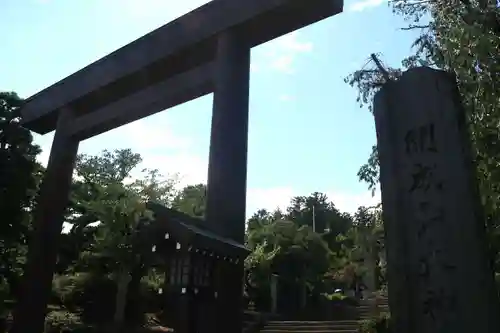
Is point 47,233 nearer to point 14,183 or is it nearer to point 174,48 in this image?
point 14,183

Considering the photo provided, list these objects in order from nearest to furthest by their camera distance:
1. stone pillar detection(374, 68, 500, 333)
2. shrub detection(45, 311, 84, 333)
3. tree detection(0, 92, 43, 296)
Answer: stone pillar detection(374, 68, 500, 333), tree detection(0, 92, 43, 296), shrub detection(45, 311, 84, 333)

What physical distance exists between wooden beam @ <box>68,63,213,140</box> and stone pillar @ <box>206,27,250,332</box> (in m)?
0.55

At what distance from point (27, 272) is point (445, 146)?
7.01 m

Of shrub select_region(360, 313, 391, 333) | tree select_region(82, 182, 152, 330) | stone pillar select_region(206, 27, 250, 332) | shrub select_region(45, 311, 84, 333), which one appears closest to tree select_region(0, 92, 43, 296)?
shrub select_region(45, 311, 84, 333)

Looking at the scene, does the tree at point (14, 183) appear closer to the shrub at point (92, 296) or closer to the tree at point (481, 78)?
the shrub at point (92, 296)

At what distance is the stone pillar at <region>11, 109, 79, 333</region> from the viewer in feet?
23.6

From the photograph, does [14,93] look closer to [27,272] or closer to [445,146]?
[27,272]

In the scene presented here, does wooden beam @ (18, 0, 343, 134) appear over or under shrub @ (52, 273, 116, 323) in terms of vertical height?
over

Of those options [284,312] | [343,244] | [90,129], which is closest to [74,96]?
[90,129]

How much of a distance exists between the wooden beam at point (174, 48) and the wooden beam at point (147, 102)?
199mm

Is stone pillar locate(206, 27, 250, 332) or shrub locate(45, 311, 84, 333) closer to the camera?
stone pillar locate(206, 27, 250, 332)

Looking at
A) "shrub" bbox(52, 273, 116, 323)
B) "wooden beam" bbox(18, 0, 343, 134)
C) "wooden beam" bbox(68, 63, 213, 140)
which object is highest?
"wooden beam" bbox(18, 0, 343, 134)

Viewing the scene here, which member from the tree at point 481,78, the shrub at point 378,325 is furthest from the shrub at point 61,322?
the tree at point 481,78

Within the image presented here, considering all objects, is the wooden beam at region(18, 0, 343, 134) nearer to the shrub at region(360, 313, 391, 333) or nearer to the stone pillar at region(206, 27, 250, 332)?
the stone pillar at region(206, 27, 250, 332)
